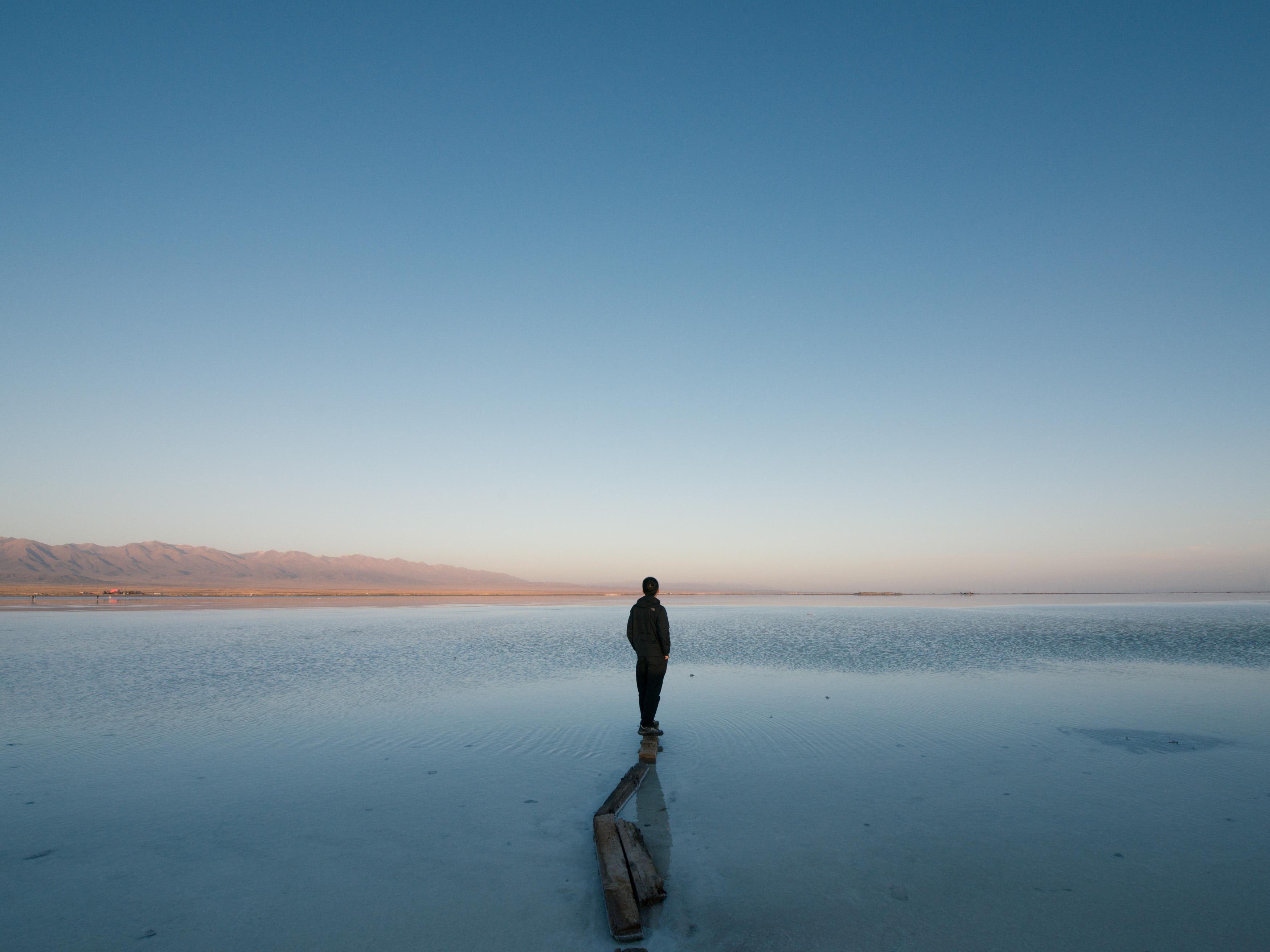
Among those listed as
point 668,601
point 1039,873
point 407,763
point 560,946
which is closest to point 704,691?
point 407,763

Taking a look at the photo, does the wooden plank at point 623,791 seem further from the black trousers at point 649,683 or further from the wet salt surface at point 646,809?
the black trousers at point 649,683

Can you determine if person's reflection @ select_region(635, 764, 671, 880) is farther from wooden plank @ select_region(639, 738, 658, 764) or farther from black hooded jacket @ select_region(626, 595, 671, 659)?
black hooded jacket @ select_region(626, 595, 671, 659)

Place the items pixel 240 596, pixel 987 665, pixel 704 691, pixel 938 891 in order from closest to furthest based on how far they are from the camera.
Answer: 1. pixel 938 891
2. pixel 704 691
3. pixel 987 665
4. pixel 240 596

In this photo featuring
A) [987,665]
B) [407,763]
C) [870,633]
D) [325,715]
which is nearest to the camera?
[407,763]

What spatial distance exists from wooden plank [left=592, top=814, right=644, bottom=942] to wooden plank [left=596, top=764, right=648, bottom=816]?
31 centimetres

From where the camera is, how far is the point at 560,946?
3.98 metres

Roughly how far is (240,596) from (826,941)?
88890 millimetres

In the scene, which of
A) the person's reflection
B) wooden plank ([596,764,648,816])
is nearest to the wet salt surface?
the person's reflection

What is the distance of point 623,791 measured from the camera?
6566 millimetres

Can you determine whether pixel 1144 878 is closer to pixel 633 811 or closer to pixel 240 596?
pixel 633 811

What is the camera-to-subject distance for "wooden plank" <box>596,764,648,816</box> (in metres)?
6.07

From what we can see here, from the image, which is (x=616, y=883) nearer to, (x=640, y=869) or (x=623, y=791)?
(x=640, y=869)

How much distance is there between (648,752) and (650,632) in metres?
1.93

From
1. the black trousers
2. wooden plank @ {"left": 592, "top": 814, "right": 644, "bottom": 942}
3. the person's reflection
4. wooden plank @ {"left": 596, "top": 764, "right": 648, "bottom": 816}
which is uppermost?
the black trousers
